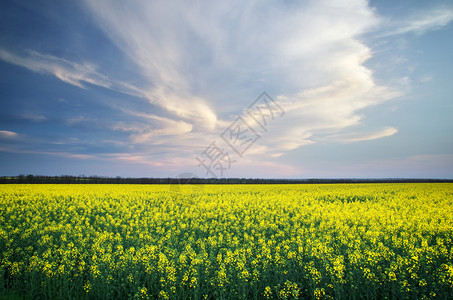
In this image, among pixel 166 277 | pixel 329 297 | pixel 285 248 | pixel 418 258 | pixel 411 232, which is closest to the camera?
pixel 329 297

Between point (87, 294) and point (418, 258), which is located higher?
point (418, 258)

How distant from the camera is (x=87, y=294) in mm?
5699

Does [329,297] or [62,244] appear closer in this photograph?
[329,297]

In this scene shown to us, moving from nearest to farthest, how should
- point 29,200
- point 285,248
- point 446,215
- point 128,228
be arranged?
point 285,248, point 128,228, point 446,215, point 29,200

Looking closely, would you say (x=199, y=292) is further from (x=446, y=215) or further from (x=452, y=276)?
(x=446, y=215)

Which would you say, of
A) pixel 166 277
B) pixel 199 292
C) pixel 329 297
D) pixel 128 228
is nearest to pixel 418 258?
pixel 329 297

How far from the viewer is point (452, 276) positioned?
18.4ft

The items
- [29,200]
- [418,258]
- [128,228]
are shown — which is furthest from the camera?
[29,200]

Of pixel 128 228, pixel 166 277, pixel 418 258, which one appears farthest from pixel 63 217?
pixel 418 258

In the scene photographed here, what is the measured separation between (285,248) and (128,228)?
21.8 ft

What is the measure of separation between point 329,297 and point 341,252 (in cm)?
238

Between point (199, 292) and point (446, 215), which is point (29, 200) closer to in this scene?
point (199, 292)

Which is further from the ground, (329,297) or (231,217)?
(231,217)

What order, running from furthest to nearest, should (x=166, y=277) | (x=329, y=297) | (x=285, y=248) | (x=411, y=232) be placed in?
(x=411, y=232), (x=285, y=248), (x=166, y=277), (x=329, y=297)
